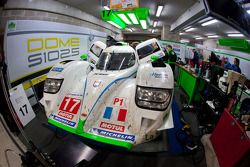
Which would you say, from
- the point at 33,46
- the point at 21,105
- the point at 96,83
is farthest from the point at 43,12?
the point at 96,83

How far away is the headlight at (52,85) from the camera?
1903 millimetres

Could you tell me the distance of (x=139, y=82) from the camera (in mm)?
1646

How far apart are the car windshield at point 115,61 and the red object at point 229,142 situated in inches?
54.0

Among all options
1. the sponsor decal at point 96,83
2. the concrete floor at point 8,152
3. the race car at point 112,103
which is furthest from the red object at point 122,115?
the concrete floor at point 8,152

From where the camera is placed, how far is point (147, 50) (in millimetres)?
3352

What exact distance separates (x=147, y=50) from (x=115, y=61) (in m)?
1.27

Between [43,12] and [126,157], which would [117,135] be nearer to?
[126,157]

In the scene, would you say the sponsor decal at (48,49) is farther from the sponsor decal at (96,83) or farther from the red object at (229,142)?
the red object at (229,142)

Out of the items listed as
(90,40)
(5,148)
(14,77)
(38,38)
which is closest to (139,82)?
(5,148)

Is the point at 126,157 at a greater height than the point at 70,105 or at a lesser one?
lesser

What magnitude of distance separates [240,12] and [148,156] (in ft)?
5.12

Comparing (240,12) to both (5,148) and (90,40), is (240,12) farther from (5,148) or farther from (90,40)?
(90,40)

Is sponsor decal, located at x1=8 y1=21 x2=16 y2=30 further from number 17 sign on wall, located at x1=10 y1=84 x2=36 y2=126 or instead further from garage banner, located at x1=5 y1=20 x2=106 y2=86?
number 17 sign on wall, located at x1=10 y1=84 x2=36 y2=126

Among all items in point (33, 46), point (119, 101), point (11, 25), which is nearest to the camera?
point (119, 101)
